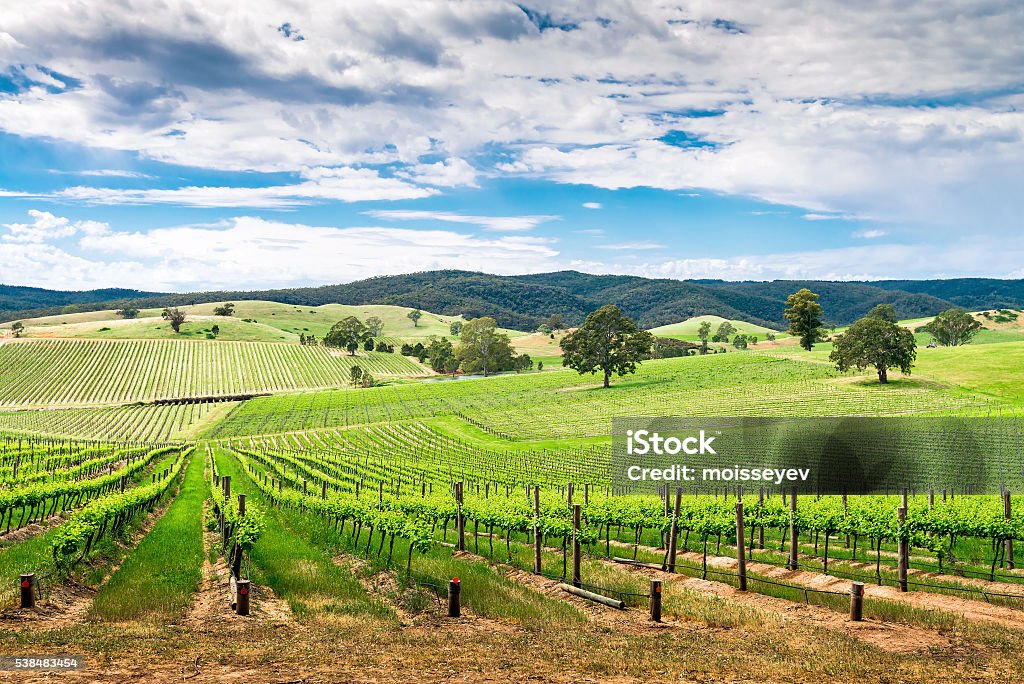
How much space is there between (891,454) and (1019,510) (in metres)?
27.5

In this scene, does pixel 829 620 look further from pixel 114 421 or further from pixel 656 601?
pixel 114 421

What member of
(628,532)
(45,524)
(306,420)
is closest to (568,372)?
(306,420)

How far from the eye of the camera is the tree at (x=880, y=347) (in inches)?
3573

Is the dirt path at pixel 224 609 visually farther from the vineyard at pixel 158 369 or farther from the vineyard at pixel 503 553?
the vineyard at pixel 158 369

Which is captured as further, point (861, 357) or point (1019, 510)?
point (861, 357)

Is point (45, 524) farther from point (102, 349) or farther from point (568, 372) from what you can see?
point (102, 349)

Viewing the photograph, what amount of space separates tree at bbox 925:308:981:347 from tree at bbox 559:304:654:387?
88759 mm

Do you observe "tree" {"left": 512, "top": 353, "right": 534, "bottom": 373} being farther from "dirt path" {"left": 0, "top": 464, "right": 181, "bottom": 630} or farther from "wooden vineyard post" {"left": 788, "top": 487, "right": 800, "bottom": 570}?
"dirt path" {"left": 0, "top": 464, "right": 181, "bottom": 630}

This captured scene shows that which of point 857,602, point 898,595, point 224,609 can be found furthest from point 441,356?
point 857,602

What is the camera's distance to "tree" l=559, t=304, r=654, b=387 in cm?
11275

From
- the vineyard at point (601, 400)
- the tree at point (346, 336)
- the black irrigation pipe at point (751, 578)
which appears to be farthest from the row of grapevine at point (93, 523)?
the tree at point (346, 336)

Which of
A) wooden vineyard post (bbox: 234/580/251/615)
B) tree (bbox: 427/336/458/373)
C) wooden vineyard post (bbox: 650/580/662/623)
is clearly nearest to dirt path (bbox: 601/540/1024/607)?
wooden vineyard post (bbox: 650/580/662/623)

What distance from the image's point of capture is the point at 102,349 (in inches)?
6255

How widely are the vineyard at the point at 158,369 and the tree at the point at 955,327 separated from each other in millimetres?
125392
